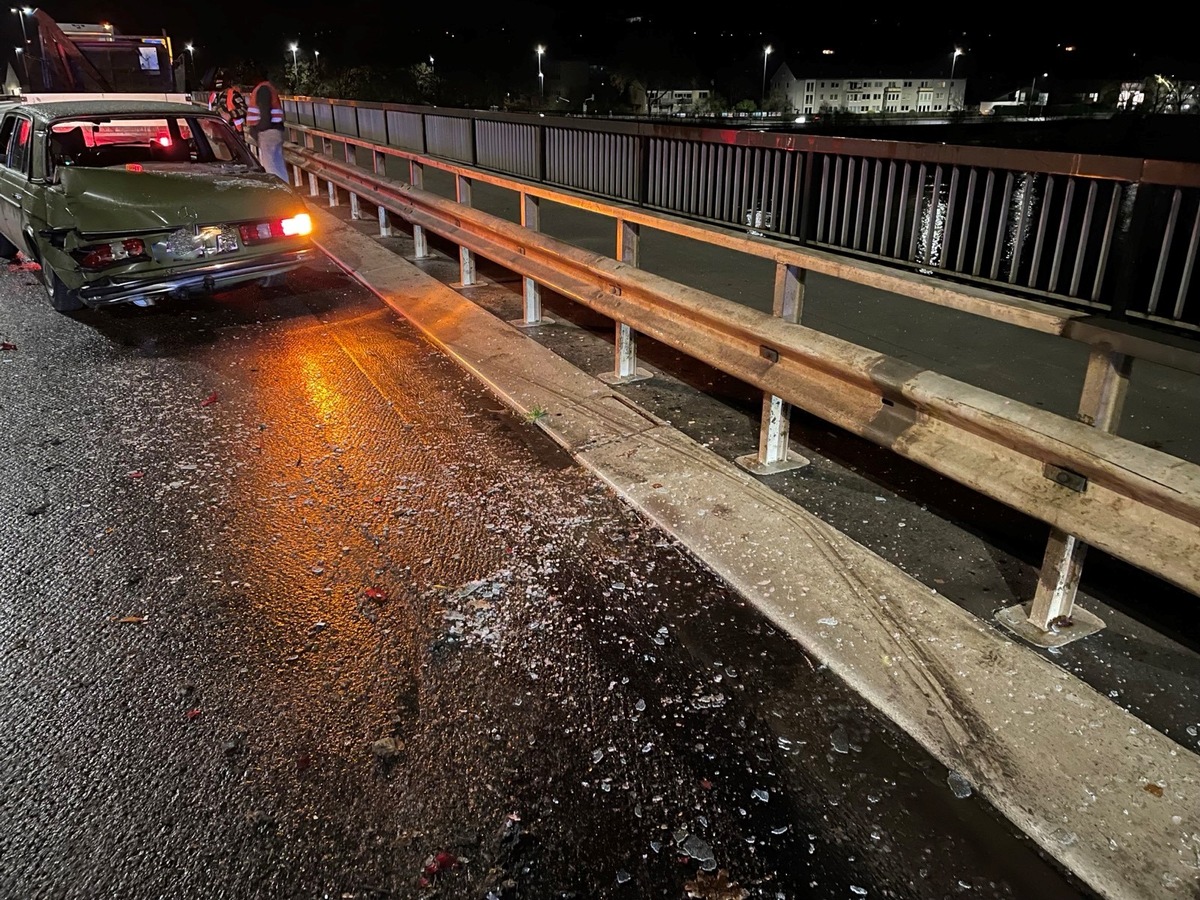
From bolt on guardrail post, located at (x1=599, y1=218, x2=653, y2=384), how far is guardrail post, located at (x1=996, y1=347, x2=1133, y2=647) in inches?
128

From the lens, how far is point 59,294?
25.4ft

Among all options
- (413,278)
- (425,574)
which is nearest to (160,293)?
(413,278)

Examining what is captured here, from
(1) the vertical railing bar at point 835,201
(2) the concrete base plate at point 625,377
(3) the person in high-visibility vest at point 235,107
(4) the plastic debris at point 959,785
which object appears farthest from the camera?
(3) the person in high-visibility vest at point 235,107

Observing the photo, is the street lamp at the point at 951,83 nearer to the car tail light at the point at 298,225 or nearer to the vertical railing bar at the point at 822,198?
the vertical railing bar at the point at 822,198

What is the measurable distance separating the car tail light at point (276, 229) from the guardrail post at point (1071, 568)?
271 inches

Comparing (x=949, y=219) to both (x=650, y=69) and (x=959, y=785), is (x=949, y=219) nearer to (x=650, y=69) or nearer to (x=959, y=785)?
(x=959, y=785)

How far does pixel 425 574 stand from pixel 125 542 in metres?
1.49

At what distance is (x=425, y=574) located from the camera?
3914mm

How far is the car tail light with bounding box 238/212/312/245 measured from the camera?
26.0ft

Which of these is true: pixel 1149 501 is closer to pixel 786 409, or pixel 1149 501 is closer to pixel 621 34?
pixel 786 409

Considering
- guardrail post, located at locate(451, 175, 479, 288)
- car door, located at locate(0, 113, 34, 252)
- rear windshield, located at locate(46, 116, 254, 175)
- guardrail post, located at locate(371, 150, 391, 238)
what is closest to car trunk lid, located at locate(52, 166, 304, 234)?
rear windshield, located at locate(46, 116, 254, 175)

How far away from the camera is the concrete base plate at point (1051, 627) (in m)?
3.39

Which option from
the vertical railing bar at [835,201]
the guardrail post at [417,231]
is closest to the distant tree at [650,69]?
the guardrail post at [417,231]

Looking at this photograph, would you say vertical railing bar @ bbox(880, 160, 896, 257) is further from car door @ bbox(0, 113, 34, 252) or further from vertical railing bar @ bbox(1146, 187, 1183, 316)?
car door @ bbox(0, 113, 34, 252)
